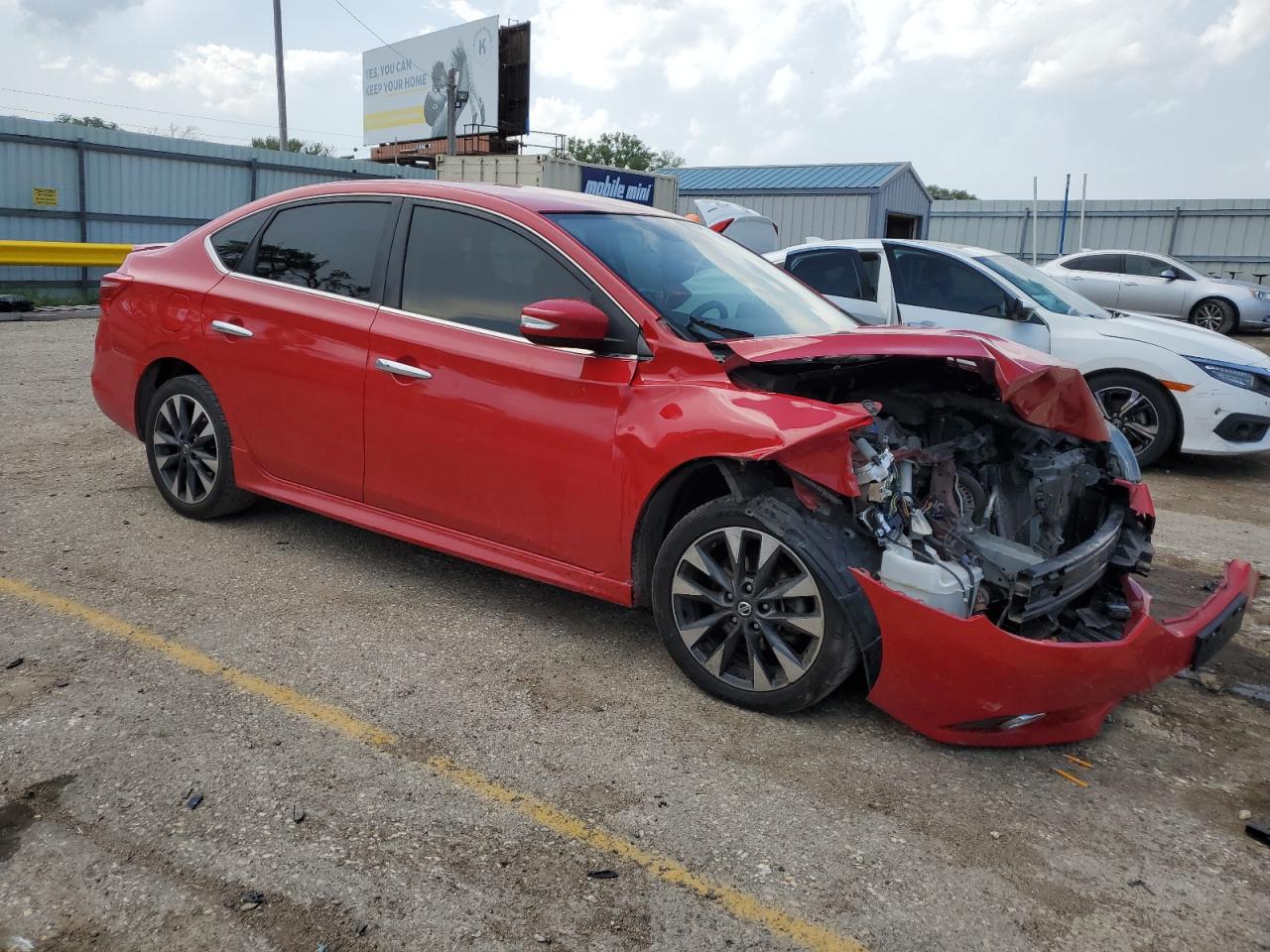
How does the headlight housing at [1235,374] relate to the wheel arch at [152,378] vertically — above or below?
above

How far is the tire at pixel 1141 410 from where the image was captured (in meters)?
7.48

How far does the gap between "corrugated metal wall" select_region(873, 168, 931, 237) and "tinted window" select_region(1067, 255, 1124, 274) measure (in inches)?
366

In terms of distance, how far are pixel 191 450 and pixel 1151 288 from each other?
17.0 m

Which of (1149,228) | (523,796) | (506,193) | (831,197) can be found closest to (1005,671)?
(523,796)

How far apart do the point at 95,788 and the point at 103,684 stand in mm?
670

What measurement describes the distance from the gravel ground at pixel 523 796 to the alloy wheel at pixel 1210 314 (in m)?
15.4

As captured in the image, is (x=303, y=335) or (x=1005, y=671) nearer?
(x=1005, y=671)

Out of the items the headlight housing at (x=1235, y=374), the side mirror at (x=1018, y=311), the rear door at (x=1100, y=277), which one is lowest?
the headlight housing at (x=1235, y=374)

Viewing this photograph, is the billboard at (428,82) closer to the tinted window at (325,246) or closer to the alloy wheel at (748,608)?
the tinted window at (325,246)

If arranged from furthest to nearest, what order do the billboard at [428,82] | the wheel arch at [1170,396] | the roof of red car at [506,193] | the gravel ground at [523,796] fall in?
the billboard at [428,82]
the wheel arch at [1170,396]
the roof of red car at [506,193]
the gravel ground at [523,796]

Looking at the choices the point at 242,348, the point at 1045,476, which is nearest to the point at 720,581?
the point at 1045,476

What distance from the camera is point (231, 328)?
4551mm

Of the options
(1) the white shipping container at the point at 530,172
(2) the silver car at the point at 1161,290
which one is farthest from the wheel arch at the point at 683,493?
(1) the white shipping container at the point at 530,172

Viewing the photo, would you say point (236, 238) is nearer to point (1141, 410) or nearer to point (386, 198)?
point (386, 198)
